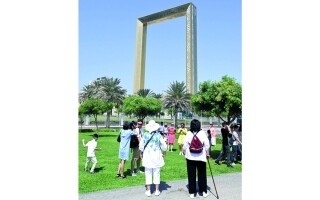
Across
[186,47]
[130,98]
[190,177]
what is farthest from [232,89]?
[186,47]

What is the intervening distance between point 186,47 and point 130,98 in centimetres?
856

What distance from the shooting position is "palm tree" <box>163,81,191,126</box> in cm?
3894

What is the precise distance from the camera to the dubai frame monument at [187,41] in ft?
123

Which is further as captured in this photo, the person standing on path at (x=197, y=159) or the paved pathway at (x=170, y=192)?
the person standing on path at (x=197, y=159)

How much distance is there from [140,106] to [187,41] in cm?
930

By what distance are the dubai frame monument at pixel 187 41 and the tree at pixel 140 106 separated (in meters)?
4.96

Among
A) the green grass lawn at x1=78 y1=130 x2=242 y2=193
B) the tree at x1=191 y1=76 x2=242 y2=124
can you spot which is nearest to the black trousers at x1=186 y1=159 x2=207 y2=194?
the green grass lawn at x1=78 y1=130 x2=242 y2=193

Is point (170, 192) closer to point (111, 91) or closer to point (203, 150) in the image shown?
point (203, 150)

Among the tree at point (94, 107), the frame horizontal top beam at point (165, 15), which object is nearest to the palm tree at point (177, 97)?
the frame horizontal top beam at point (165, 15)

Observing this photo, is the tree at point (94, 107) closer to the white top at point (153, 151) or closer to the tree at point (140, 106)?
the tree at point (140, 106)
